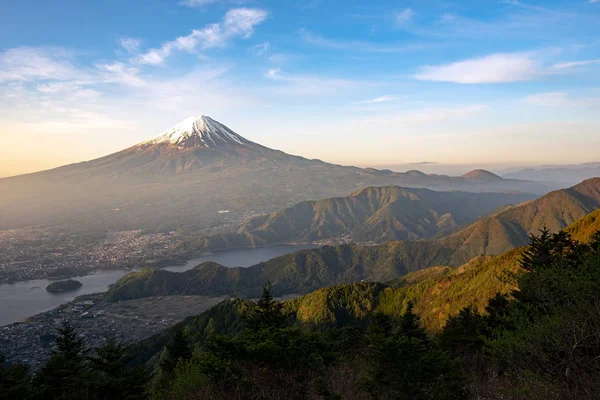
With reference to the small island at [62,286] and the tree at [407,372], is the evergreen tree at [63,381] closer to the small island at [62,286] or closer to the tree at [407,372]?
the tree at [407,372]

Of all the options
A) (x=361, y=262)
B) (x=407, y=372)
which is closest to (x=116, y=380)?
(x=407, y=372)

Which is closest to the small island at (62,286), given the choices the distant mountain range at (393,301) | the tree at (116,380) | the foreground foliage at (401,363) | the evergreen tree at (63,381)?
the distant mountain range at (393,301)

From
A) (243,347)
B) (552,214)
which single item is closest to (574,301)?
(243,347)

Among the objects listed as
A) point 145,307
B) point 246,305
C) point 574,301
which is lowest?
point 145,307

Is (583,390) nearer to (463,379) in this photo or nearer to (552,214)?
(463,379)

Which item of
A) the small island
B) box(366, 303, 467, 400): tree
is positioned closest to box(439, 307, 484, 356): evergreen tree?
box(366, 303, 467, 400): tree

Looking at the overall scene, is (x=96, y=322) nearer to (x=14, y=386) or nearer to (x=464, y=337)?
(x=14, y=386)

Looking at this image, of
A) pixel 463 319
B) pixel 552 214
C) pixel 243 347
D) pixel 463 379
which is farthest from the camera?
pixel 552 214
